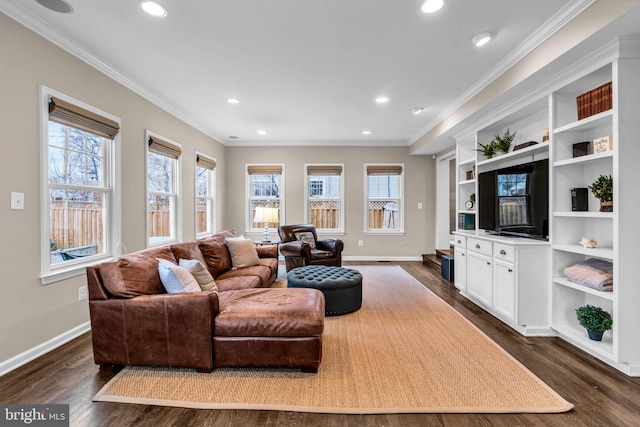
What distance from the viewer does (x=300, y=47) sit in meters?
2.68

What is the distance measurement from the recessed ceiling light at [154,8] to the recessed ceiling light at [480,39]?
8.11 feet

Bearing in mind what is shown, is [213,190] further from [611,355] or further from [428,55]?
[611,355]

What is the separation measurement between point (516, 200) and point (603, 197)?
3.14 feet

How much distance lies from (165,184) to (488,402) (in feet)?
14.6

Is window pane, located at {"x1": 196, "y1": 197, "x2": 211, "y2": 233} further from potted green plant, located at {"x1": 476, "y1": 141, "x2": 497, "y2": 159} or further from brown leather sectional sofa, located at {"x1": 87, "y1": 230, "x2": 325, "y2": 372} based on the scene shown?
potted green plant, located at {"x1": 476, "y1": 141, "x2": 497, "y2": 159}

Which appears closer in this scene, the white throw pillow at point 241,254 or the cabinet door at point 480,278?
the cabinet door at point 480,278

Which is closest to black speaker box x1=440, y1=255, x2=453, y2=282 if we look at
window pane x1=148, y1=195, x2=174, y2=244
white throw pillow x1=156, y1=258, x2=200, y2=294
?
white throw pillow x1=156, y1=258, x2=200, y2=294

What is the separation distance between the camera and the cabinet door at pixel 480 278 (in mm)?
3359

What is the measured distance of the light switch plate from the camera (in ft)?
7.31

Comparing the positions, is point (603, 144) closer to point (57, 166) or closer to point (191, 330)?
point (191, 330)

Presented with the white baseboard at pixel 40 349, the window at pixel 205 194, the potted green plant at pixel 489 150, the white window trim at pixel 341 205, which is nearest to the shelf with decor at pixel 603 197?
the potted green plant at pixel 489 150

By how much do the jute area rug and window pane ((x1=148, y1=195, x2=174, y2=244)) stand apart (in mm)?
2283

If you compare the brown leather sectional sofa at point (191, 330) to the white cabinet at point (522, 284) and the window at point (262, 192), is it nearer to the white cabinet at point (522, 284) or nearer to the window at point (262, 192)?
the white cabinet at point (522, 284)

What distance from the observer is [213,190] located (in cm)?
600
